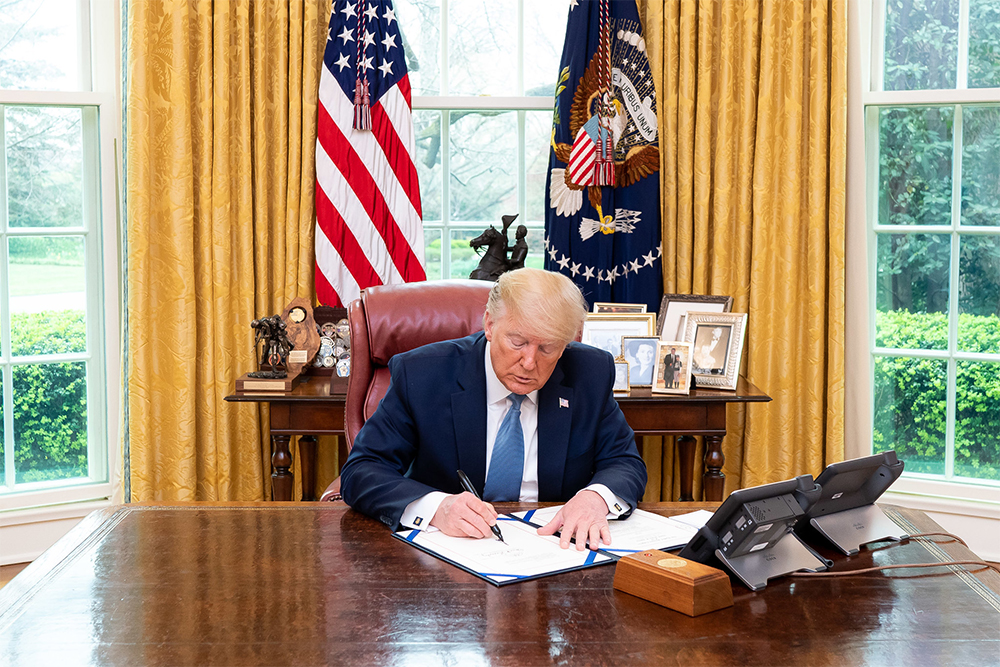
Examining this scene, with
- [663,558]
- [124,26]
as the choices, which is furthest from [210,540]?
[124,26]

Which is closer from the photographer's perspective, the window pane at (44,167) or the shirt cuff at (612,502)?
the shirt cuff at (612,502)

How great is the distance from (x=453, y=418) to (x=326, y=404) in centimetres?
109

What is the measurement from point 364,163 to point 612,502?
80.5 inches

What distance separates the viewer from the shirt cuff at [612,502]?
166cm

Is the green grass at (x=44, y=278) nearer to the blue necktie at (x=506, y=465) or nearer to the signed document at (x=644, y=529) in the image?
the blue necktie at (x=506, y=465)

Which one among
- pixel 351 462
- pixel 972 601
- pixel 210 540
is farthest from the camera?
pixel 351 462

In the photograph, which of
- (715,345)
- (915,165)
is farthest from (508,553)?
(915,165)

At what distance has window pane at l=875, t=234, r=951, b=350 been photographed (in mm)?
3416

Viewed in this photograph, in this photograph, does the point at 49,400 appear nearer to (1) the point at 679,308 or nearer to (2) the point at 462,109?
(2) the point at 462,109

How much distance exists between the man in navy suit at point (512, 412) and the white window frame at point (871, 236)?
1.74 m

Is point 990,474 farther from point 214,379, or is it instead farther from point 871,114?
point 214,379

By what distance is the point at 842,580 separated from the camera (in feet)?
4.50

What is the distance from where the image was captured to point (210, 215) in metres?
3.27

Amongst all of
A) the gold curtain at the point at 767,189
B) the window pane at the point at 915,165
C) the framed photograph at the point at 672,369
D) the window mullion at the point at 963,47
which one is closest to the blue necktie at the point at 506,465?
the framed photograph at the point at 672,369
